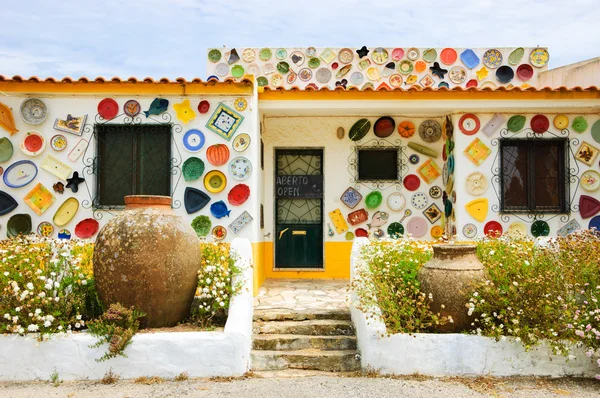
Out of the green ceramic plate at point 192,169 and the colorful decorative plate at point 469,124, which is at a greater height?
the colorful decorative plate at point 469,124

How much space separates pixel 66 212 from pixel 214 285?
319cm

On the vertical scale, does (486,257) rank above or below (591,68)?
below

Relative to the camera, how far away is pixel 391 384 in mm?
4602

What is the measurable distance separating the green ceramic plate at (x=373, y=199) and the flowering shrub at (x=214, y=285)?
11.5 ft

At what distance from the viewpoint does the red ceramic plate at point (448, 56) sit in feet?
36.3

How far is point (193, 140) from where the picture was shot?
23.9 feet

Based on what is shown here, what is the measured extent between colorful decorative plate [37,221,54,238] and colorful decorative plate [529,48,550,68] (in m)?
10.2

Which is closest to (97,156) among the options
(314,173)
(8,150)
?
(8,150)

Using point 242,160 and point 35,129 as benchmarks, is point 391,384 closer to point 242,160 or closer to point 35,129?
point 242,160

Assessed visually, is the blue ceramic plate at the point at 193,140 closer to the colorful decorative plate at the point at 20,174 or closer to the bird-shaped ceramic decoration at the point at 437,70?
the colorful decorative plate at the point at 20,174

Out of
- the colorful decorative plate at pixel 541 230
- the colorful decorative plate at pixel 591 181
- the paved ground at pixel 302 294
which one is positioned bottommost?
the paved ground at pixel 302 294

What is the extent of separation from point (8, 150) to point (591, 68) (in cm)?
1071

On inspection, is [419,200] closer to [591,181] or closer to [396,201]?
[396,201]

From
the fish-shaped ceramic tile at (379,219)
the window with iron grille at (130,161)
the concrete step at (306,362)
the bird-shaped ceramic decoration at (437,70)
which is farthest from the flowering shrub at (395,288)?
the bird-shaped ceramic decoration at (437,70)
